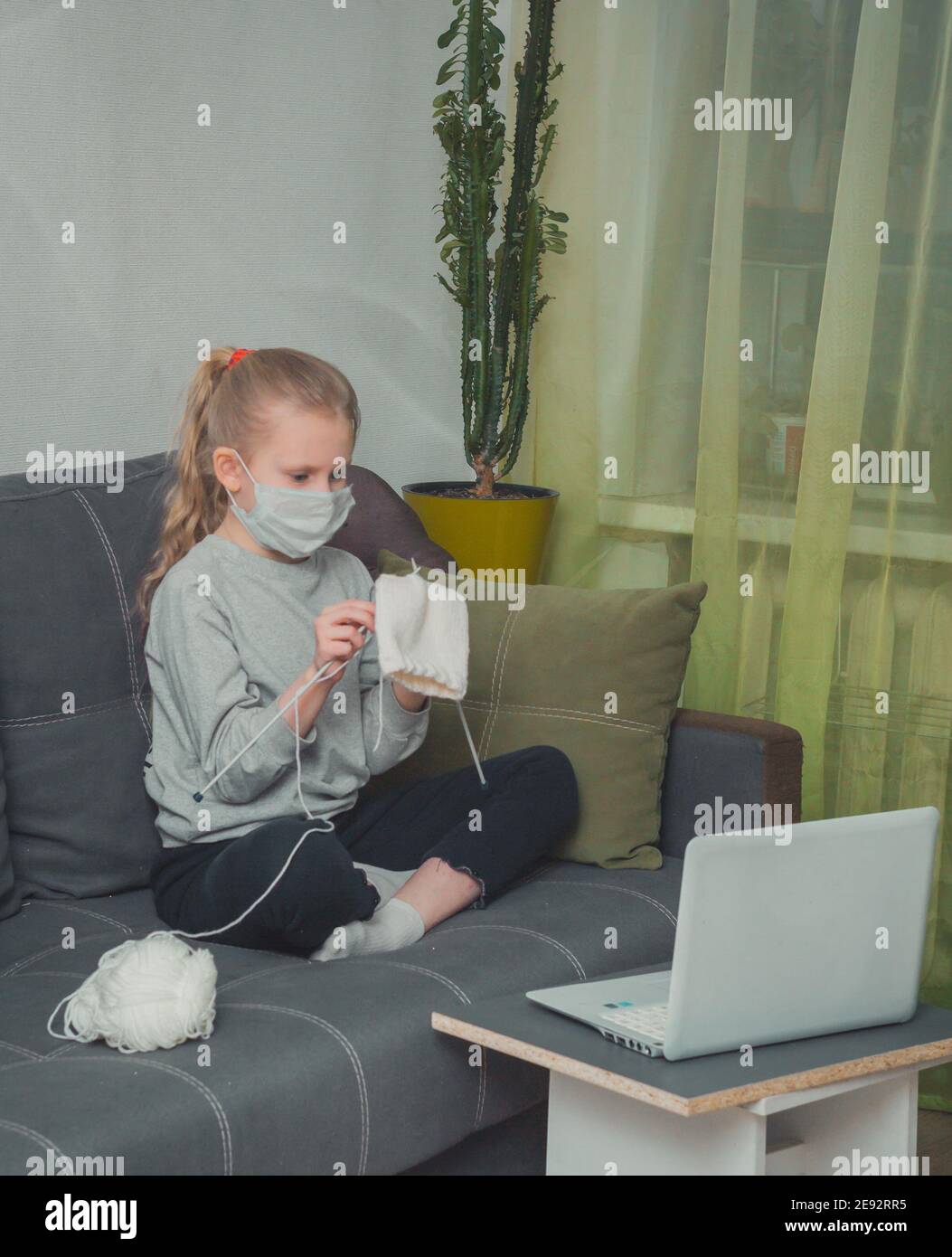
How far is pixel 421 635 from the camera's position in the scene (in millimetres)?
1747

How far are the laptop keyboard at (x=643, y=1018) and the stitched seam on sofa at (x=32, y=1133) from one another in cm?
49

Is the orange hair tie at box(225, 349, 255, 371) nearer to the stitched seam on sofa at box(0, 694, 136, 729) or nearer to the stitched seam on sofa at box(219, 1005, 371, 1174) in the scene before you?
the stitched seam on sofa at box(0, 694, 136, 729)

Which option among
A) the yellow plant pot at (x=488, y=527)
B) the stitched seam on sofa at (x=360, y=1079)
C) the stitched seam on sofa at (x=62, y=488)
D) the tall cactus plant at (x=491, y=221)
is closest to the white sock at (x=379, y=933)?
the stitched seam on sofa at (x=360, y=1079)

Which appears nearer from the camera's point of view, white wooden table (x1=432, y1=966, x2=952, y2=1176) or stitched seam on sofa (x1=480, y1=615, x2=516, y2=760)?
white wooden table (x1=432, y1=966, x2=952, y2=1176)

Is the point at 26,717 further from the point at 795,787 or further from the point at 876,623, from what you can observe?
the point at 876,623

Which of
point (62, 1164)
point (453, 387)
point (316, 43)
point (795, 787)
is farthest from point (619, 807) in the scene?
point (316, 43)

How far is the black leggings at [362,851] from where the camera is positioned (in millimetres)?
1591

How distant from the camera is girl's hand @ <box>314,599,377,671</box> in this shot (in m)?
1.66

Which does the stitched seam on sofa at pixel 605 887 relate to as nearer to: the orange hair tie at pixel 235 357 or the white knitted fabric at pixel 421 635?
the white knitted fabric at pixel 421 635

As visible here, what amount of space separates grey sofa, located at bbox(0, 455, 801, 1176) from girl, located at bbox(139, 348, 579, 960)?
5 centimetres

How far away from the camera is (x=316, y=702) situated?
1.71m

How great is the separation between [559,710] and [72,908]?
0.67 m

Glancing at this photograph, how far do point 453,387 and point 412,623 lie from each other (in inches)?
52.4

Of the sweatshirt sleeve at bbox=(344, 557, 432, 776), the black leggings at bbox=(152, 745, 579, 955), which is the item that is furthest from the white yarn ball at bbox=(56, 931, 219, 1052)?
the sweatshirt sleeve at bbox=(344, 557, 432, 776)
